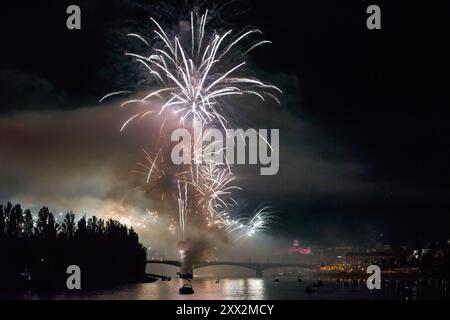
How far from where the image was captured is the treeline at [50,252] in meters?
148

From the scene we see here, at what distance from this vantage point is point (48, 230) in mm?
166625

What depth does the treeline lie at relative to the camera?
487ft

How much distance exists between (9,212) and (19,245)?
35.5 ft

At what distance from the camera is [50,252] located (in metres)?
162
